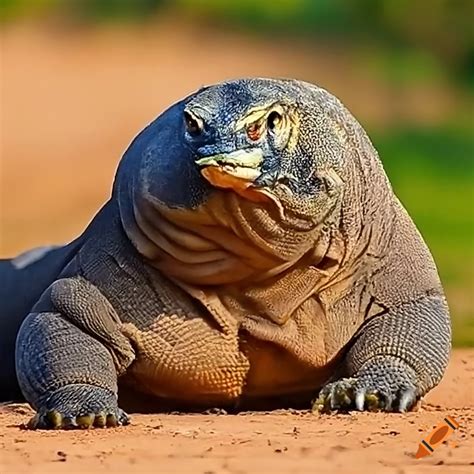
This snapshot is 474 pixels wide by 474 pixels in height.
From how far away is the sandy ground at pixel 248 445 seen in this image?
751 centimetres

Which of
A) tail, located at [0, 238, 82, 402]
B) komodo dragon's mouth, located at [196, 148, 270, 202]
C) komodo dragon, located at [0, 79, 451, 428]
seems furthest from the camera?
tail, located at [0, 238, 82, 402]

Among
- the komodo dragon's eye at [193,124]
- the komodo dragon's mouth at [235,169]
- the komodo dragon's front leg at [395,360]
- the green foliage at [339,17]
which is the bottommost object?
the green foliage at [339,17]

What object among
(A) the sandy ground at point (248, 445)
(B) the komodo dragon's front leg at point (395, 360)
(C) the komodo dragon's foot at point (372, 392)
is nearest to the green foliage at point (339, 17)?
(B) the komodo dragon's front leg at point (395, 360)

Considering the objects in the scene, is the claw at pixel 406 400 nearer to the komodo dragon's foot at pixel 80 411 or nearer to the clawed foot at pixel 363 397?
the clawed foot at pixel 363 397

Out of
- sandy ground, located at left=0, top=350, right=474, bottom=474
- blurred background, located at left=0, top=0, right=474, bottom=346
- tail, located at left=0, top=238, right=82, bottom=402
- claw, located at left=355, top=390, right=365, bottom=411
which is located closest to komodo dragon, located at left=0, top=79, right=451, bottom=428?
claw, located at left=355, top=390, right=365, bottom=411

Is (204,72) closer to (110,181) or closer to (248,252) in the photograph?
(110,181)

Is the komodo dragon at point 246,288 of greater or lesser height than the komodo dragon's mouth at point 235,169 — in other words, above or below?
below

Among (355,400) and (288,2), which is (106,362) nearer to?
(355,400)

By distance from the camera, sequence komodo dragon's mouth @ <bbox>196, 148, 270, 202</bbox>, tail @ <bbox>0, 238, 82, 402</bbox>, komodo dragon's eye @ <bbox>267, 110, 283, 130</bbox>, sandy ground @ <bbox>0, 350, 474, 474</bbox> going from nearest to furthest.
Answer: sandy ground @ <bbox>0, 350, 474, 474</bbox>, komodo dragon's mouth @ <bbox>196, 148, 270, 202</bbox>, komodo dragon's eye @ <bbox>267, 110, 283, 130</bbox>, tail @ <bbox>0, 238, 82, 402</bbox>

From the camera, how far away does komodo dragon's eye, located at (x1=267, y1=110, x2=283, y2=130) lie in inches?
347

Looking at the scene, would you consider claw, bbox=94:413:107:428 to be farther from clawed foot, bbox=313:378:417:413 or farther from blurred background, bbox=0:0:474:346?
blurred background, bbox=0:0:474:346

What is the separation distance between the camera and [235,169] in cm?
853

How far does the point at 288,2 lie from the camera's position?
138 ft

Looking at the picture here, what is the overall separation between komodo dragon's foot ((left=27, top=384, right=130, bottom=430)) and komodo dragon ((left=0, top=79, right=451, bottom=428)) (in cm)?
1
